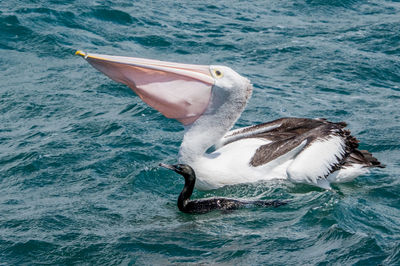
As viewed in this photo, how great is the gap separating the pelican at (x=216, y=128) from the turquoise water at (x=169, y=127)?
0.20 meters

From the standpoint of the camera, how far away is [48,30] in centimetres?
1210

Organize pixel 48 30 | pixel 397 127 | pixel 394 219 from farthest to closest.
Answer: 1. pixel 48 30
2. pixel 397 127
3. pixel 394 219

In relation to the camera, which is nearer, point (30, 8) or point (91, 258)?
point (91, 258)

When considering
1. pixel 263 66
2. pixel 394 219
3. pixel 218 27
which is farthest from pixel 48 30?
pixel 394 219

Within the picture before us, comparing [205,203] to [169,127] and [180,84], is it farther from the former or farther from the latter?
[169,127]

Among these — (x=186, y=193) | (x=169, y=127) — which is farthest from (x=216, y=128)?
(x=169, y=127)

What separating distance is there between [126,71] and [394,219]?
2847 mm

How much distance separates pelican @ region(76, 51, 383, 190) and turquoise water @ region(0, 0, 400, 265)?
0.64 feet

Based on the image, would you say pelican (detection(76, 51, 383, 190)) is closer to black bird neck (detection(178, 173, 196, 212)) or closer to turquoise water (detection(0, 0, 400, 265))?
turquoise water (detection(0, 0, 400, 265))

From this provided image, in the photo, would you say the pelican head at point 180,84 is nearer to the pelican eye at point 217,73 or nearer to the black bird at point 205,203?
the pelican eye at point 217,73

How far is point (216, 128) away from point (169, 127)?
2.22 m

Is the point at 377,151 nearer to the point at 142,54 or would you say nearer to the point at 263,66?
the point at 263,66

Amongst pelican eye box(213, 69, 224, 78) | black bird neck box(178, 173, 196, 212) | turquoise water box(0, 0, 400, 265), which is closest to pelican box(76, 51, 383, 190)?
pelican eye box(213, 69, 224, 78)

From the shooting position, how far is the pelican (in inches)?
248
